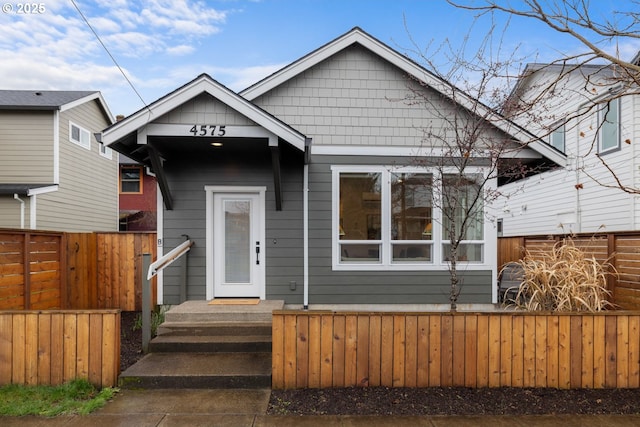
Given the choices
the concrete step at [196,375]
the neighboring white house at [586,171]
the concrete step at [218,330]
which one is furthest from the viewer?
the neighboring white house at [586,171]

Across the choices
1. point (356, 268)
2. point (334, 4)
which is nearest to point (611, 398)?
point (356, 268)

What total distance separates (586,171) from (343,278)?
339 inches

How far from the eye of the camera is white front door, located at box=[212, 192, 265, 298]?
6332 millimetres

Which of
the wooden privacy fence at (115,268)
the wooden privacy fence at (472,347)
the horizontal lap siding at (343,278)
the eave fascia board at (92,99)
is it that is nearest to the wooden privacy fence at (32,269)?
the wooden privacy fence at (115,268)

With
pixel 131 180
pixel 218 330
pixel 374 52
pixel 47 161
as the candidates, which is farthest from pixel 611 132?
pixel 131 180

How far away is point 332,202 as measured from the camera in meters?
6.38

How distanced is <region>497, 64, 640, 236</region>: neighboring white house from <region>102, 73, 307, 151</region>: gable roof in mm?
4641

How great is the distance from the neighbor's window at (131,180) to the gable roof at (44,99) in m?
5.91

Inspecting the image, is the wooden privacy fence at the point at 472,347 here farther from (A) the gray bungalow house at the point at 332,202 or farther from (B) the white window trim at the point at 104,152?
(B) the white window trim at the point at 104,152

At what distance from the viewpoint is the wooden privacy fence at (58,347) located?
12.4 ft

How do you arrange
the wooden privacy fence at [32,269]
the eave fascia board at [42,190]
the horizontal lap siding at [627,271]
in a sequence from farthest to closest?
the eave fascia board at [42,190], the horizontal lap siding at [627,271], the wooden privacy fence at [32,269]

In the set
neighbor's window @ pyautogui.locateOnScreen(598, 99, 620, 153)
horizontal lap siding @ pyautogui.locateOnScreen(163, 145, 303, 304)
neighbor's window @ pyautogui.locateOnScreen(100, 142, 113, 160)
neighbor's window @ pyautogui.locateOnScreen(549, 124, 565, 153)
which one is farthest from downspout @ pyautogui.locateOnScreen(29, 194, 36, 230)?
Result: neighbor's window @ pyautogui.locateOnScreen(549, 124, 565, 153)

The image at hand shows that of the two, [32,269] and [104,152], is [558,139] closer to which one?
[32,269]

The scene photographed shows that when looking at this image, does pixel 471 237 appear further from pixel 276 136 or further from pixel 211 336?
pixel 211 336
